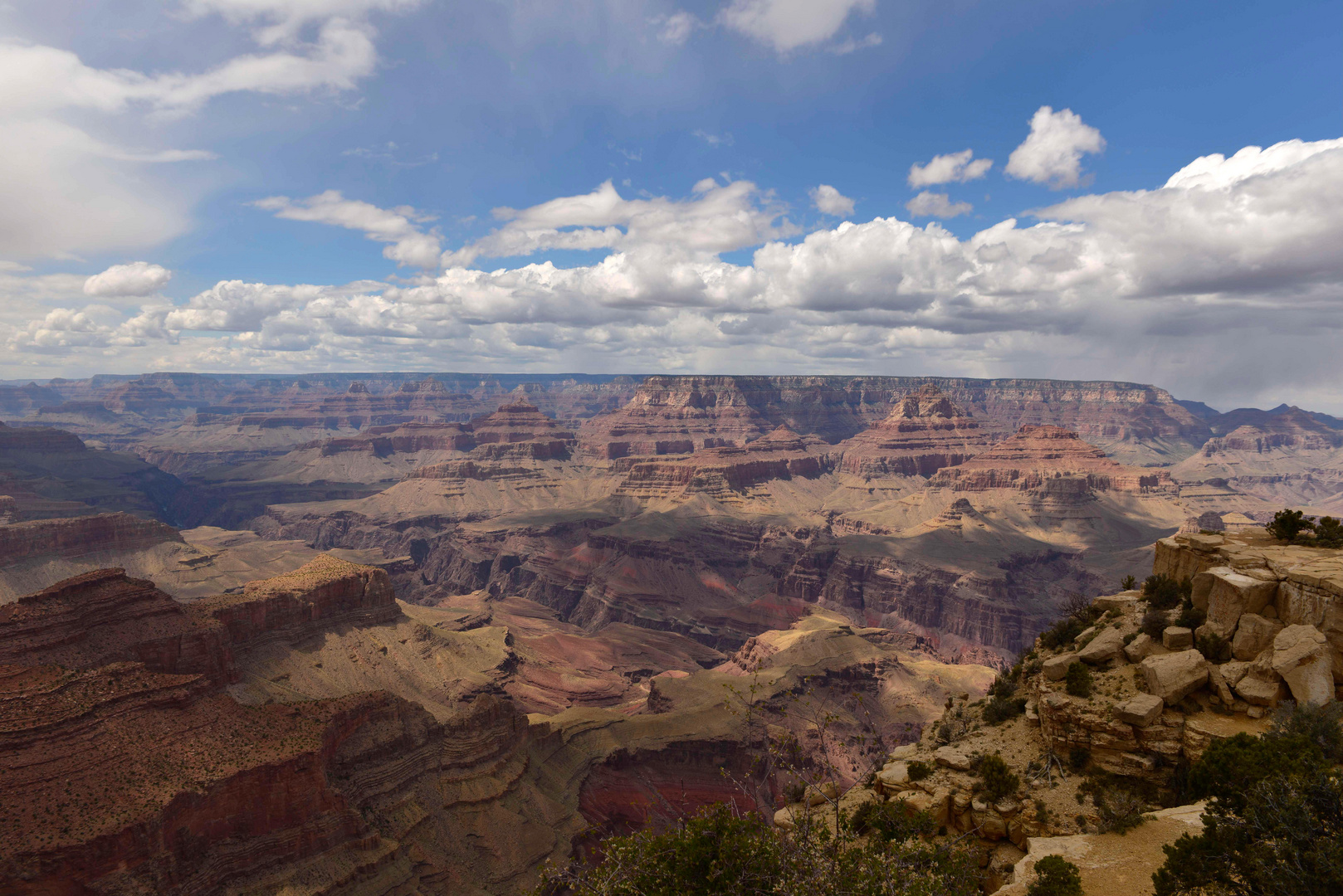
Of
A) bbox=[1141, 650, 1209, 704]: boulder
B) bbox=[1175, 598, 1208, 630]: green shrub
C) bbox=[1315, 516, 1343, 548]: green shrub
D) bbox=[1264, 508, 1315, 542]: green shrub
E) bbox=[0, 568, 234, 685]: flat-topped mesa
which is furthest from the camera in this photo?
bbox=[0, 568, 234, 685]: flat-topped mesa

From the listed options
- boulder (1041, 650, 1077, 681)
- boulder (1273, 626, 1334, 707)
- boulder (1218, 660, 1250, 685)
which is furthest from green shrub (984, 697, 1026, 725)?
boulder (1273, 626, 1334, 707)

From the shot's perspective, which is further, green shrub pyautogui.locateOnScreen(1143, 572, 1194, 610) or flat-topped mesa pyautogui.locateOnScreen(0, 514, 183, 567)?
flat-topped mesa pyautogui.locateOnScreen(0, 514, 183, 567)

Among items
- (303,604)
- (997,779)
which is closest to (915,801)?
(997,779)

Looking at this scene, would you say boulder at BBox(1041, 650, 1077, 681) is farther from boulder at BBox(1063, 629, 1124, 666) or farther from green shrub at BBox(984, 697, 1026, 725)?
green shrub at BBox(984, 697, 1026, 725)

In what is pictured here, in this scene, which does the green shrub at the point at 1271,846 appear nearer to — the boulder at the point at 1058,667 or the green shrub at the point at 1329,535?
the boulder at the point at 1058,667

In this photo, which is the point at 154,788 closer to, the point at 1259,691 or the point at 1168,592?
the point at 1259,691

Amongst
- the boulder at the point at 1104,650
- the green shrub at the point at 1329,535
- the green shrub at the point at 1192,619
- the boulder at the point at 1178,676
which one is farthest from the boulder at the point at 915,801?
the green shrub at the point at 1329,535
